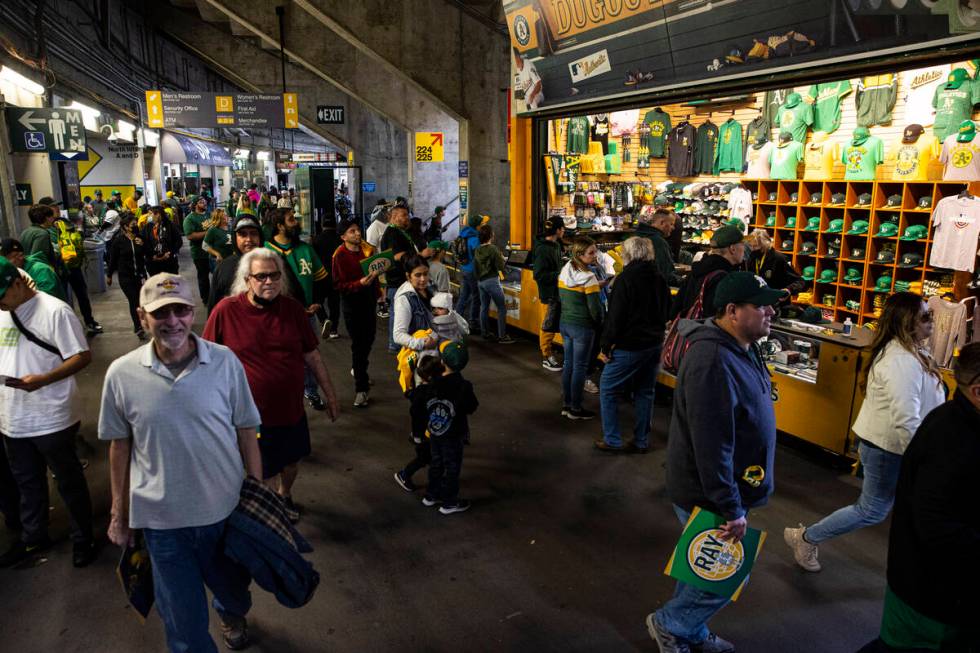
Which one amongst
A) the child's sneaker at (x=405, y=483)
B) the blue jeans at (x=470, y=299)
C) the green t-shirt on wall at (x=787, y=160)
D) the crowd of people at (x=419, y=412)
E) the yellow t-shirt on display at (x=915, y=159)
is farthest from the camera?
the blue jeans at (x=470, y=299)

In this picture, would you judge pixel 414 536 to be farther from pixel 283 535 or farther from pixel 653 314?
pixel 653 314

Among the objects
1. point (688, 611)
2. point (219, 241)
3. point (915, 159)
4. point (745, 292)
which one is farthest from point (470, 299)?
point (745, 292)

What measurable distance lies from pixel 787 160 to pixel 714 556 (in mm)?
8514

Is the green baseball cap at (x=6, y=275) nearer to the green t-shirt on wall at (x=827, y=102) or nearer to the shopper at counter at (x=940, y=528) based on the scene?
the shopper at counter at (x=940, y=528)

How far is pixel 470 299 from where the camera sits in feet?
33.1

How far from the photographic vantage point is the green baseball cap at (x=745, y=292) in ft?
8.77

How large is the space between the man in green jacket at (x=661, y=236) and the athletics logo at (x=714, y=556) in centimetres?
434

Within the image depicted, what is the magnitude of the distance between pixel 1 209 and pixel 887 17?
44.3 ft

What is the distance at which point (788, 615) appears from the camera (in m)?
3.54

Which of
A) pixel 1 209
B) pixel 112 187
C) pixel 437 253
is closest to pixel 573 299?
pixel 437 253

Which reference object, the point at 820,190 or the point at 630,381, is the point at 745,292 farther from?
the point at 820,190

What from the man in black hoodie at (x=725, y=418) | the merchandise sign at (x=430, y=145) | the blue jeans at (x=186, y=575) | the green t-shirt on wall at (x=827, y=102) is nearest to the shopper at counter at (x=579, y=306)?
the man in black hoodie at (x=725, y=418)

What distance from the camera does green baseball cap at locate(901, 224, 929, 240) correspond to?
8141 mm

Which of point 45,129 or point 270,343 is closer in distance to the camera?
point 270,343
